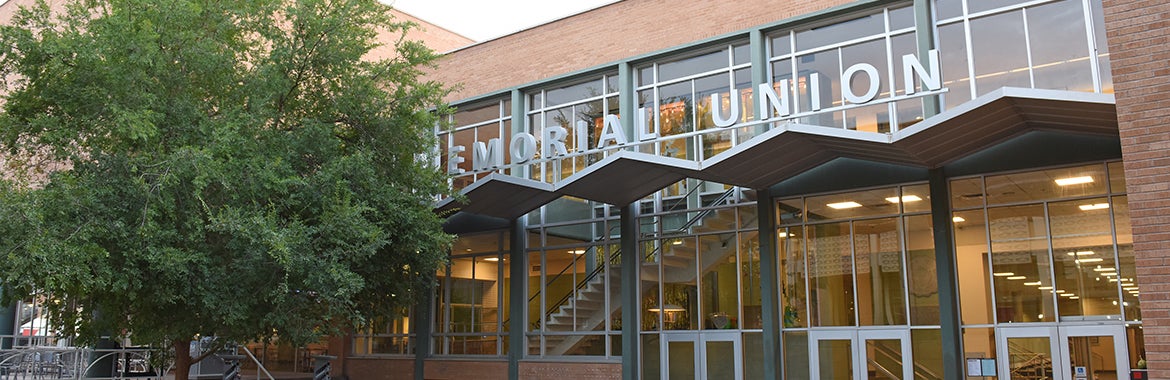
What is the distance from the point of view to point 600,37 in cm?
2023

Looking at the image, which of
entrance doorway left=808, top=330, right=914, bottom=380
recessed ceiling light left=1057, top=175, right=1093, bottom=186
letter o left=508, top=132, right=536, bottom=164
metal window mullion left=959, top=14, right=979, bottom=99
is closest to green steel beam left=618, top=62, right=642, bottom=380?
letter o left=508, top=132, right=536, bottom=164

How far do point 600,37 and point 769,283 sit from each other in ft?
22.4

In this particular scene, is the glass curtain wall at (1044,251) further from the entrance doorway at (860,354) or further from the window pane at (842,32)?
the window pane at (842,32)

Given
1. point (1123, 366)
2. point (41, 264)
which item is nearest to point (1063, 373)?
point (1123, 366)

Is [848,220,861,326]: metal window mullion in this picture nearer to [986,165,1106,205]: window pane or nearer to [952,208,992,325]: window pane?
[952,208,992,325]: window pane

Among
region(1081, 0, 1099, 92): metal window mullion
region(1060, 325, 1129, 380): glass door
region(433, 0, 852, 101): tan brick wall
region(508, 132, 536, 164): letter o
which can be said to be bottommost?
region(1060, 325, 1129, 380): glass door

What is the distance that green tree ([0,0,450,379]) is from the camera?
13414mm

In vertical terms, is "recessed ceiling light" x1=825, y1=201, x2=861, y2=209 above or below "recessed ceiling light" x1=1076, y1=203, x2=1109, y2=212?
above

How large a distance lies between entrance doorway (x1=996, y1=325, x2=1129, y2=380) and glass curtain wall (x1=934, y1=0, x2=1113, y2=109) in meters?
3.78

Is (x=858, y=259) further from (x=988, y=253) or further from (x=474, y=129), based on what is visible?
(x=474, y=129)

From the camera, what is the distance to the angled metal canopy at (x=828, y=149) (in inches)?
509

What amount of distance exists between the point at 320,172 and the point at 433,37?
69.3 feet

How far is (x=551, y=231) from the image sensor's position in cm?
2058

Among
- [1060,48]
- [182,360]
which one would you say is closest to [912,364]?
[1060,48]
